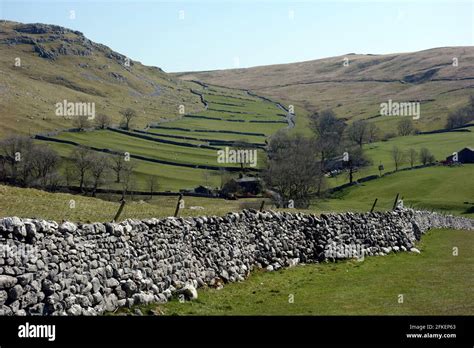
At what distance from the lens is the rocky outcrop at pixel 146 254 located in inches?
611

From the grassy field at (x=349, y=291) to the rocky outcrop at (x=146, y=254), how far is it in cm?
84

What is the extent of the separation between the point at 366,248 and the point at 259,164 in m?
100

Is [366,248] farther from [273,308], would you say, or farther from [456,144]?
[456,144]

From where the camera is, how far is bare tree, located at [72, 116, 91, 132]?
15410cm

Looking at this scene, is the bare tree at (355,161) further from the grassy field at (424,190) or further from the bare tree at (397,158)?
the grassy field at (424,190)

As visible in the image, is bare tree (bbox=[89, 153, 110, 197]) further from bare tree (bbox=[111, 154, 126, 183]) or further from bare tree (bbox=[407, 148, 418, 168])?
bare tree (bbox=[407, 148, 418, 168])

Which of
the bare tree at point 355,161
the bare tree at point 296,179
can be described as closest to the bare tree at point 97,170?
the bare tree at point 296,179

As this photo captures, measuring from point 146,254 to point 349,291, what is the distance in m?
8.21

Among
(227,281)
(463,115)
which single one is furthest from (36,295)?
(463,115)

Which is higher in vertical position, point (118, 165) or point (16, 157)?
point (16, 157)

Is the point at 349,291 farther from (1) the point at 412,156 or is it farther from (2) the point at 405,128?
(2) the point at 405,128

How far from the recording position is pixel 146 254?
2008cm

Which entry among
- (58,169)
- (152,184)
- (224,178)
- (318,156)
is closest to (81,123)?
(58,169)
